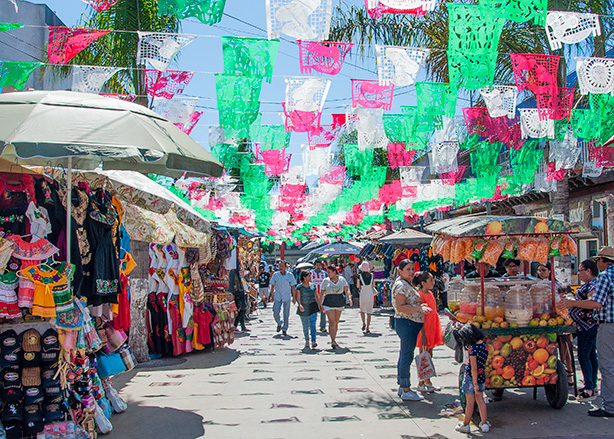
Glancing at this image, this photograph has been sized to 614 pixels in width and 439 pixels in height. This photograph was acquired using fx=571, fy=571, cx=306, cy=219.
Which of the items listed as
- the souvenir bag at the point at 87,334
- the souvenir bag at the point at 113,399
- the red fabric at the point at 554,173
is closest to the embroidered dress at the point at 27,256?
the souvenir bag at the point at 87,334

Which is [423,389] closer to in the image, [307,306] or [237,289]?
[307,306]

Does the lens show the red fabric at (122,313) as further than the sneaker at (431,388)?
No

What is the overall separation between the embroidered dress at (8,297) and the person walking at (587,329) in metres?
6.83

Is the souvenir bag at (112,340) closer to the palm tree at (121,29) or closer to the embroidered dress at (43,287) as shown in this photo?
the embroidered dress at (43,287)

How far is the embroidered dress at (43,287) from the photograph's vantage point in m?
5.38

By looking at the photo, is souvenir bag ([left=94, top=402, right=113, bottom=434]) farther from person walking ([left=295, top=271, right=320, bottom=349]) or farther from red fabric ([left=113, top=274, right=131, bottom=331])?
person walking ([left=295, top=271, right=320, bottom=349])

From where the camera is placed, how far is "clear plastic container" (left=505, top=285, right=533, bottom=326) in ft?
23.0

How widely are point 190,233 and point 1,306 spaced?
5658 millimetres

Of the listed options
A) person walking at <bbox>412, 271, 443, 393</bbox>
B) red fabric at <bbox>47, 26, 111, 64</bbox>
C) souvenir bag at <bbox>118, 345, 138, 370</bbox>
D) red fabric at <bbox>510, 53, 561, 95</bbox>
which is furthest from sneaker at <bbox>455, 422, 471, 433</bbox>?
red fabric at <bbox>47, 26, 111, 64</bbox>

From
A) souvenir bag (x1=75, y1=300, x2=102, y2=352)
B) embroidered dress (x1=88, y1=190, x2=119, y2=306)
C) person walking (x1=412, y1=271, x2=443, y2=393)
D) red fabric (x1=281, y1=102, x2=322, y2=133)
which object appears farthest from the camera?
red fabric (x1=281, y1=102, x2=322, y2=133)

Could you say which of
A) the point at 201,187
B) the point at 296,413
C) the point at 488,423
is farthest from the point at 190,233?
the point at 201,187

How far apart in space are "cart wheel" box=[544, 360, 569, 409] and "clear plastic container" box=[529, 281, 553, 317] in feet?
2.18

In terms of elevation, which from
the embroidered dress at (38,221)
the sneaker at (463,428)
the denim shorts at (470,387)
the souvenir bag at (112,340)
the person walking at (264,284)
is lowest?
the person walking at (264,284)

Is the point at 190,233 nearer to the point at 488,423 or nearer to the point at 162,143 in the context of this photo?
the point at 162,143
